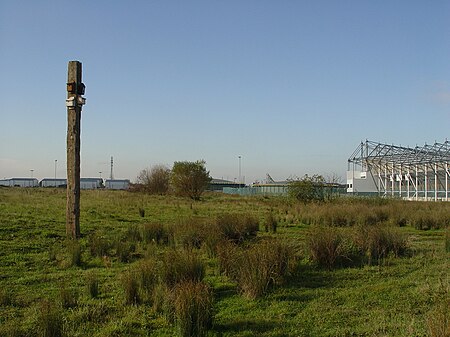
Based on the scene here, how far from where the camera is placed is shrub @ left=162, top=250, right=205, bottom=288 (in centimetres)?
676

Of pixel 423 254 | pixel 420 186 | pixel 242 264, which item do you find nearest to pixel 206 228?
pixel 242 264

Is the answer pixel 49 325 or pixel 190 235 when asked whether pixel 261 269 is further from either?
pixel 190 235

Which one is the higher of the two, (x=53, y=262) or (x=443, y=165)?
(x=443, y=165)

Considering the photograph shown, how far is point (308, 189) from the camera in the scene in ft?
94.1

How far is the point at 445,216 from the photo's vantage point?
1902cm

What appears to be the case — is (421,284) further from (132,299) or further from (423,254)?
(132,299)

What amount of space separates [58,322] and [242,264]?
2845 mm

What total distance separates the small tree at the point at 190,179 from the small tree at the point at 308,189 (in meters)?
19.4

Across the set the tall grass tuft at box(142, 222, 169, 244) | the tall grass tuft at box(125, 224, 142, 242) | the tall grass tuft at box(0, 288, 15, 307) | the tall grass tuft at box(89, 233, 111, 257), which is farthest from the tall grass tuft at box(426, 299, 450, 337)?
the tall grass tuft at box(125, 224, 142, 242)

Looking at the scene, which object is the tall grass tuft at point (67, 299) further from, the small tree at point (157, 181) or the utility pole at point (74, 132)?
the small tree at point (157, 181)

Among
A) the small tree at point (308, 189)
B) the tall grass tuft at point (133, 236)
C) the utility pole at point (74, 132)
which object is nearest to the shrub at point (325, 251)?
the tall grass tuft at point (133, 236)

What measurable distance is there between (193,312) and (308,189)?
2420cm

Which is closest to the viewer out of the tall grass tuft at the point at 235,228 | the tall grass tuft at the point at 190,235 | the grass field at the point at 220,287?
the grass field at the point at 220,287

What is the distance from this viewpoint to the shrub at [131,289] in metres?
6.39
